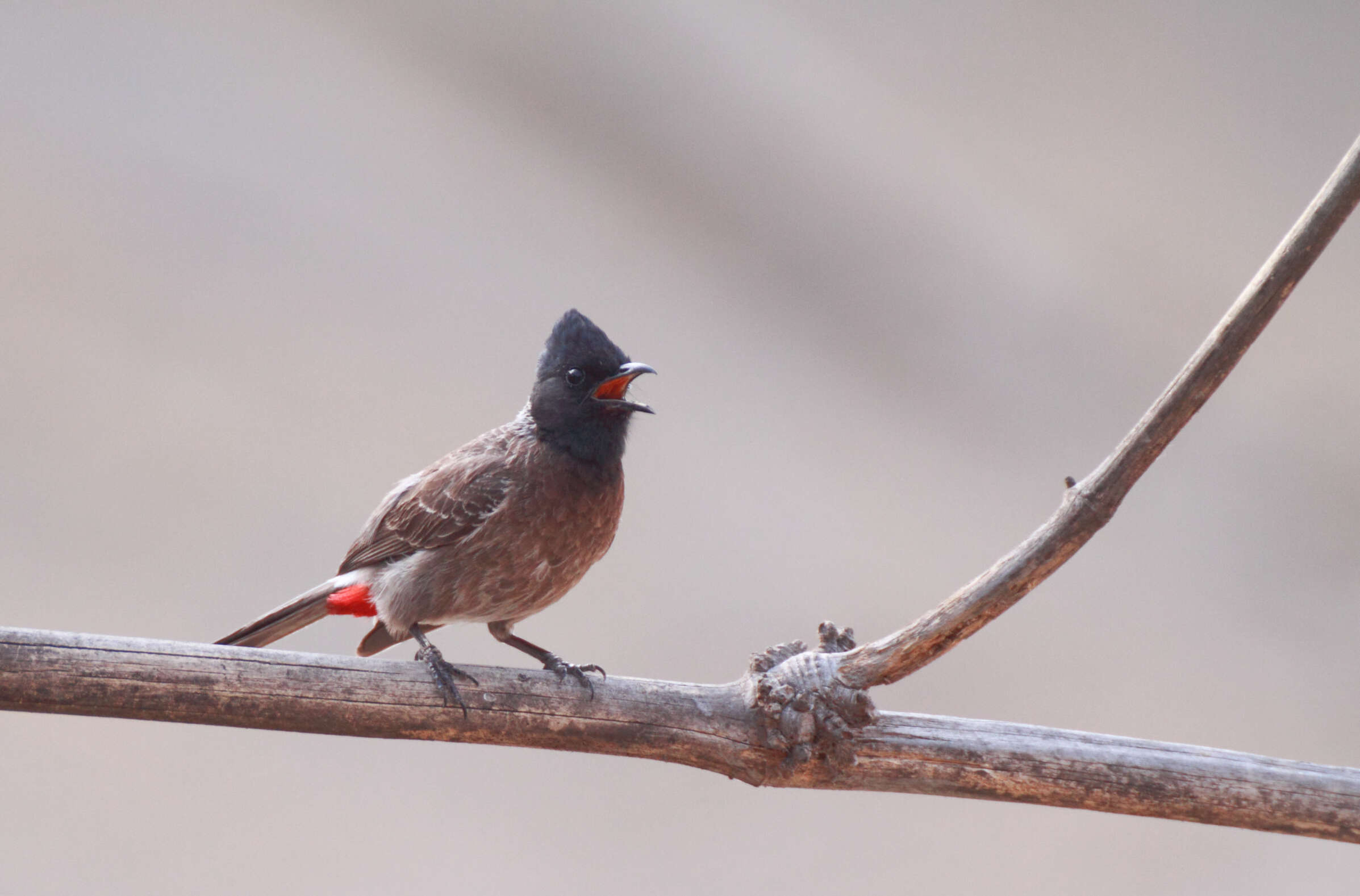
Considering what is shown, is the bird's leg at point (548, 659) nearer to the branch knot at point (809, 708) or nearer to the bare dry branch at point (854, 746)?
the bare dry branch at point (854, 746)

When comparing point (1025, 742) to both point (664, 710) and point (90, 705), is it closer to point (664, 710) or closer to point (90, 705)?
point (664, 710)

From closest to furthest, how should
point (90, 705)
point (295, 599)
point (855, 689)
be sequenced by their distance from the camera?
point (90, 705) → point (855, 689) → point (295, 599)

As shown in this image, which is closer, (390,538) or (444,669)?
(444,669)

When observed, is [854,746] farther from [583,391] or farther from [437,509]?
[437,509]

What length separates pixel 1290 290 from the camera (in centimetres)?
185

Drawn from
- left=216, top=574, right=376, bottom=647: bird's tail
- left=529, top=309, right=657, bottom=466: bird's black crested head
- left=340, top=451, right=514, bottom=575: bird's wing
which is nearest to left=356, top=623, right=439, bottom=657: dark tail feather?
left=216, top=574, right=376, bottom=647: bird's tail

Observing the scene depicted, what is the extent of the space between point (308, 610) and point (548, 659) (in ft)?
2.02

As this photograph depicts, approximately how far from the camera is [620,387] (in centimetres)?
259

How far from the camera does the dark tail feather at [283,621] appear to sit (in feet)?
8.46

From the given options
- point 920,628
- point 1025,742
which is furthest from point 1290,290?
point 1025,742

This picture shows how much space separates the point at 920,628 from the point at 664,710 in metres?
0.58

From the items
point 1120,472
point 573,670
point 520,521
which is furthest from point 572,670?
point 1120,472

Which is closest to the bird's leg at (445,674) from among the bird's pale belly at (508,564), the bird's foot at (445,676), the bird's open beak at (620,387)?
the bird's foot at (445,676)

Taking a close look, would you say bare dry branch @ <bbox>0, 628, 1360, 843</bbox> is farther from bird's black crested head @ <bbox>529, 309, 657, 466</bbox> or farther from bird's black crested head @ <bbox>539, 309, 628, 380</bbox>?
bird's black crested head @ <bbox>539, 309, 628, 380</bbox>
